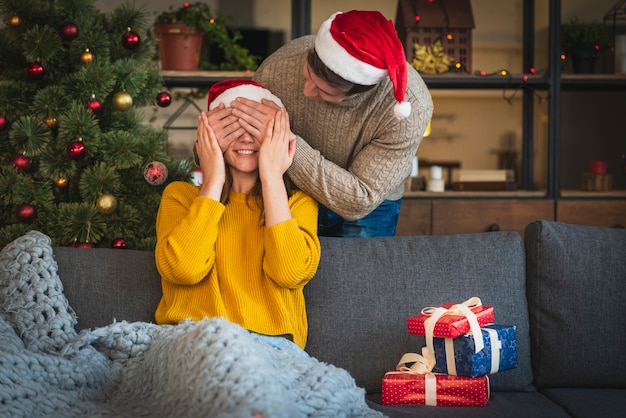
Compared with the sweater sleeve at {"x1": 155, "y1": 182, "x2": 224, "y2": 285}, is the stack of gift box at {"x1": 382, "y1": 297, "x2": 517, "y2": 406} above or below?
below

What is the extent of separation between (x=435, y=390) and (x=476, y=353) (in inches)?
4.5

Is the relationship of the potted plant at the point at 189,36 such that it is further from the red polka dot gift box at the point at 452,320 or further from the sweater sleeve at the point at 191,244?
the red polka dot gift box at the point at 452,320

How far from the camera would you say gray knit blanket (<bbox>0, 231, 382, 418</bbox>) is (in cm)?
132

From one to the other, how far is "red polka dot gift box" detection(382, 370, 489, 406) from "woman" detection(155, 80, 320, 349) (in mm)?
239

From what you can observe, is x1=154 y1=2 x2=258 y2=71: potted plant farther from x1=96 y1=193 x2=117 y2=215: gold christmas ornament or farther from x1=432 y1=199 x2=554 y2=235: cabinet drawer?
x1=96 y1=193 x2=117 y2=215: gold christmas ornament

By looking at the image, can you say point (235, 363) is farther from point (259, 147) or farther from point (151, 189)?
point (151, 189)

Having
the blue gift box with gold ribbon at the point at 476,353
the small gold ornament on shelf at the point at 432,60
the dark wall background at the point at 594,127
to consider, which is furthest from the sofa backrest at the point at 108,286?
the dark wall background at the point at 594,127

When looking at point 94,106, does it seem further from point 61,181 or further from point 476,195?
point 476,195

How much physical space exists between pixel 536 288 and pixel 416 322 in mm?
384

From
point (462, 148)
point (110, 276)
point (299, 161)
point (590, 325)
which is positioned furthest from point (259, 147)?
point (462, 148)

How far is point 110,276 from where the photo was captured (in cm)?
195

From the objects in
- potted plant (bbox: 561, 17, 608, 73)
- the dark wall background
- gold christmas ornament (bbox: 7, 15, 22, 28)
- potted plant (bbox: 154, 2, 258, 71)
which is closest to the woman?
gold christmas ornament (bbox: 7, 15, 22, 28)

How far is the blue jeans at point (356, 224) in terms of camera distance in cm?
223

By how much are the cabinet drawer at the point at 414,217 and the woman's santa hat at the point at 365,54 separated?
198cm
